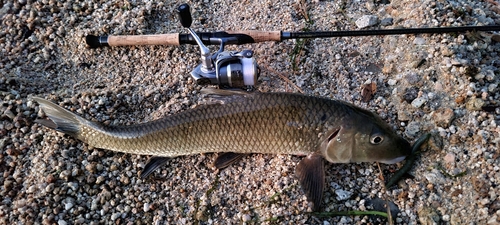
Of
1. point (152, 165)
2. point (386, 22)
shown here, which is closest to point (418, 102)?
point (386, 22)

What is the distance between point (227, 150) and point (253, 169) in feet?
0.91

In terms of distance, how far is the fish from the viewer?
10.1ft

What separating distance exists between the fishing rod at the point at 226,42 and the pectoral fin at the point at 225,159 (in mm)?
651

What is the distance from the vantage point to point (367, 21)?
4.21 m

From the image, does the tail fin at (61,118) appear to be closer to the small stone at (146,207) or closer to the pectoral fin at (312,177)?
the small stone at (146,207)

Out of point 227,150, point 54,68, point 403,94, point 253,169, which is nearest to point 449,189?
point 403,94

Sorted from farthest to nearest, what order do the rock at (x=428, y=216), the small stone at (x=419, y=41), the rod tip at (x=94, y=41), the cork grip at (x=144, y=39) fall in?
the rod tip at (x=94, y=41)
the cork grip at (x=144, y=39)
the small stone at (x=419, y=41)
the rock at (x=428, y=216)

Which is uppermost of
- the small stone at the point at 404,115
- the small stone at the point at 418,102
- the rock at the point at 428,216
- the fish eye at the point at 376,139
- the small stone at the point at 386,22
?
the small stone at the point at 386,22

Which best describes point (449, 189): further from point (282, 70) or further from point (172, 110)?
point (172, 110)

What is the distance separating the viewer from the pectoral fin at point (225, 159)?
11.2 ft

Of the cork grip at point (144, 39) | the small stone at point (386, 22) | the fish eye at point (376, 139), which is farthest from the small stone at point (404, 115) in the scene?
the cork grip at point (144, 39)

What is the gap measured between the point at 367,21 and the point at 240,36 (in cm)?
138

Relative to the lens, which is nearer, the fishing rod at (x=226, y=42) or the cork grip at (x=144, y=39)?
the fishing rod at (x=226, y=42)

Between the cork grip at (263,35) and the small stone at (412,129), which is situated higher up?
the cork grip at (263,35)
